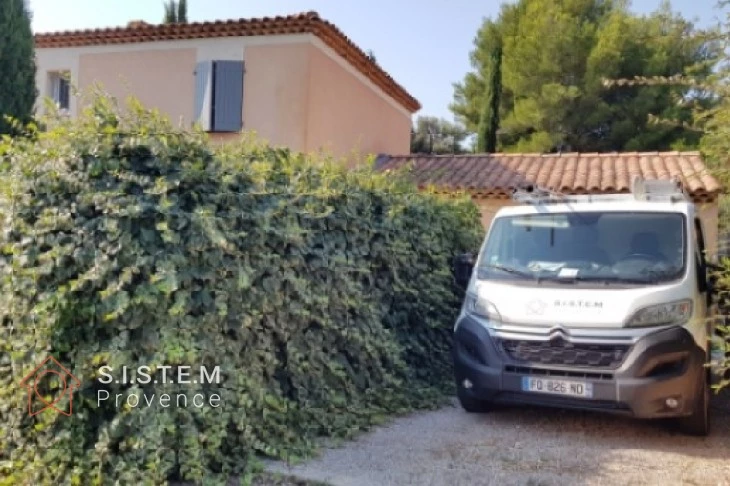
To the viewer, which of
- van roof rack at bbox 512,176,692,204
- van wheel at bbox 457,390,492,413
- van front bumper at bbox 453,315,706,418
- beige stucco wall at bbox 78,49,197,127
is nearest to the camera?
van front bumper at bbox 453,315,706,418

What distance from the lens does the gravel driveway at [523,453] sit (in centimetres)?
430

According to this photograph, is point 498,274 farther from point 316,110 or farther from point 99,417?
point 316,110

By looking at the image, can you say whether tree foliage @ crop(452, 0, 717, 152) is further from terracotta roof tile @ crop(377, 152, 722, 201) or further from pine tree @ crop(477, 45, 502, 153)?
terracotta roof tile @ crop(377, 152, 722, 201)

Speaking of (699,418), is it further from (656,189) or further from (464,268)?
(464,268)

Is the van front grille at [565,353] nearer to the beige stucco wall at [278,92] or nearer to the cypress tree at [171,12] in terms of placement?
the beige stucco wall at [278,92]

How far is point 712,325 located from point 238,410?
4206mm

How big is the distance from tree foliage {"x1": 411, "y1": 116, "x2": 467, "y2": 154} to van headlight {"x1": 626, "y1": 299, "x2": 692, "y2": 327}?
2520cm

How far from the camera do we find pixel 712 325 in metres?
5.36

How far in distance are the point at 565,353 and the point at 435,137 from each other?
28558 millimetres

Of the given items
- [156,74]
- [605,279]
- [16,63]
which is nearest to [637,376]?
[605,279]

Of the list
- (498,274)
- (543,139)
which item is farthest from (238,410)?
(543,139)

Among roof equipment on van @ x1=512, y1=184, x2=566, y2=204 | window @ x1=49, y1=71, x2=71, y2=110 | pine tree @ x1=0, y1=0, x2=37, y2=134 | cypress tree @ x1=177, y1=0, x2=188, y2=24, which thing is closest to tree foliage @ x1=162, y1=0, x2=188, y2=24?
cypress tree @ x1=177, y1=0, x2=188, y2=24

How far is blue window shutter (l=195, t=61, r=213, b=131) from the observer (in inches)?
520

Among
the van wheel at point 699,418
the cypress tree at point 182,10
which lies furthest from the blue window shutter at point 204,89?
the cypress tree at point 182,10
